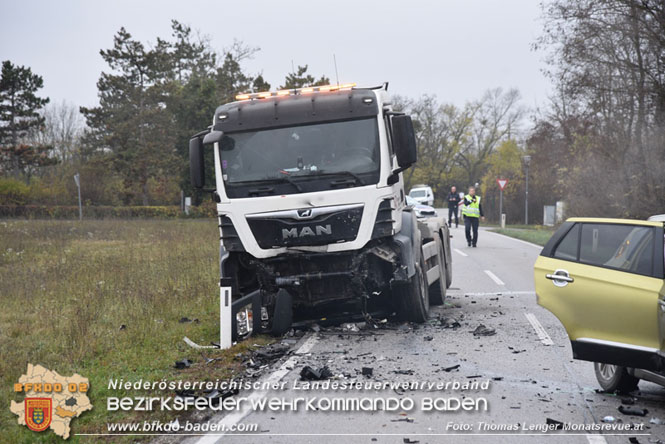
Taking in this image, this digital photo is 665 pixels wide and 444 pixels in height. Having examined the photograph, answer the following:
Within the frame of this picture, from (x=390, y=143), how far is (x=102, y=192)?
156 ft

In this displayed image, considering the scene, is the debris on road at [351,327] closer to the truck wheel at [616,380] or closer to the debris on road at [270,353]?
the debris on road at [270,353]

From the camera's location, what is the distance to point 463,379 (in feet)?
20.1

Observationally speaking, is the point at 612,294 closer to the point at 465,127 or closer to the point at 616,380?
the point at 616,380

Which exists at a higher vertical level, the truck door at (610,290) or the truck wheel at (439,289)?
the truck door at (610,290)

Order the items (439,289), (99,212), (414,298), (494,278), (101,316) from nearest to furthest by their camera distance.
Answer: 1. (414,298)
2. (101,316)
3. (439,289)
4. (494,278)
5. (99,212)

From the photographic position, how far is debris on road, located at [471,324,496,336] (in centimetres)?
833

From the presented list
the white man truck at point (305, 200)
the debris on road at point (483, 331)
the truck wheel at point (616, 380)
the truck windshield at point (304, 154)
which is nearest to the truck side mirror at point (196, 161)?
the white man truck at point (305, 200)

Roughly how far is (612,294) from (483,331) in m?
3.55

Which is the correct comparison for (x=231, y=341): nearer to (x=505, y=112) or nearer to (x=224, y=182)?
→ (x=224, y=182)

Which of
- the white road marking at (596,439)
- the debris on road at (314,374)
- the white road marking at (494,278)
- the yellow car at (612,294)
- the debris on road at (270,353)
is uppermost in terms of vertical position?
the yellow car at (612,294)

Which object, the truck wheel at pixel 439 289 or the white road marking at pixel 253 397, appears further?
the truck wheel at pixel 439 289

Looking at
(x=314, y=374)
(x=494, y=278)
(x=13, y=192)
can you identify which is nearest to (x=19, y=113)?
(x=13, y=192)

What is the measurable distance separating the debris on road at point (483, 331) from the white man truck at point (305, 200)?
3.35ft

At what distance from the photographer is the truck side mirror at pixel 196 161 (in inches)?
329
